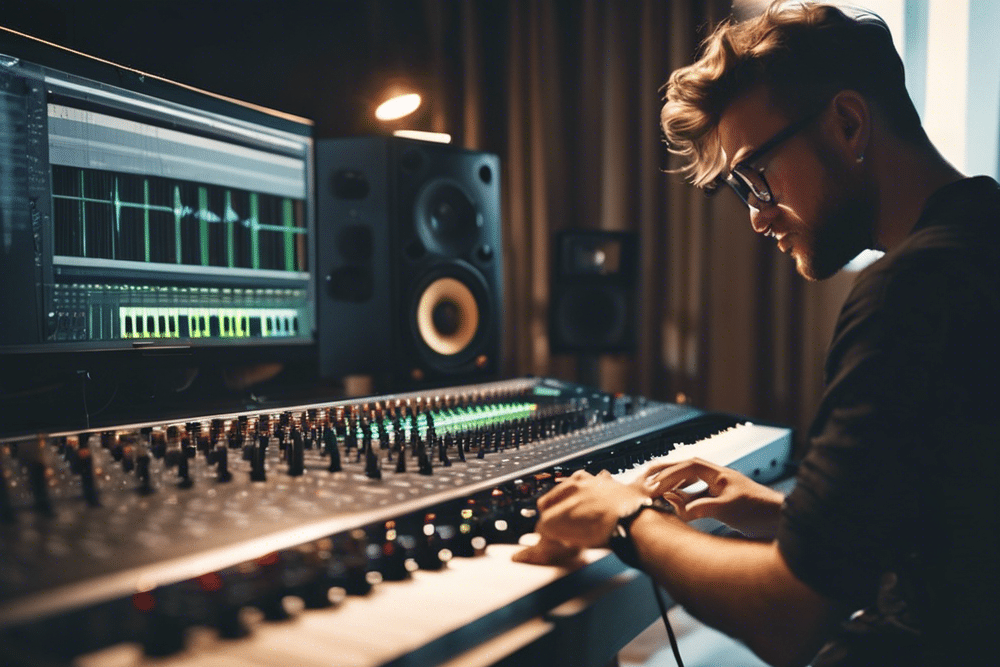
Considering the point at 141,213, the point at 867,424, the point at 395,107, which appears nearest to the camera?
the point at 867,424

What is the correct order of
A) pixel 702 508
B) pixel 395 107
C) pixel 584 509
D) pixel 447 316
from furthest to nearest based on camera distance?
pixel 395 107, pixel 447 316, pixel 702 508, pixel 584 509

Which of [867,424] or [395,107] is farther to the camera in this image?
[395,107]

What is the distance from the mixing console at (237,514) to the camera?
42 centimetres

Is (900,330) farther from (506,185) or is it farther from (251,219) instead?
(506,185)

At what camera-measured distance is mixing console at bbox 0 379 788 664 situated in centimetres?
42

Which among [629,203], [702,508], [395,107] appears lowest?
[702,508]

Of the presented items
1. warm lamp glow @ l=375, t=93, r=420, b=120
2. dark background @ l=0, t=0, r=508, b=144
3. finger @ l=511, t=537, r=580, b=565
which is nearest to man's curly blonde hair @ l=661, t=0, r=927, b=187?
finger @ l=511, t=537, r=580, b=565

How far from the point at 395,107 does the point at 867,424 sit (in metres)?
1.66

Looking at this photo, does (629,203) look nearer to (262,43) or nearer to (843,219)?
(262,43)

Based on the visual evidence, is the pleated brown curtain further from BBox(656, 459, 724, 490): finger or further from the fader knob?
the fader knob

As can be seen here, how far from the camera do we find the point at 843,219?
0.82 metres

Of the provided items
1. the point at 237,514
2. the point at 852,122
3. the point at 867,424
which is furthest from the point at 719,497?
the point at 237,514

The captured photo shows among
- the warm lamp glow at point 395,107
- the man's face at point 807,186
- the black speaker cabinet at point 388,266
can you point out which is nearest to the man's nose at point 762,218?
the man's face at point 807,186

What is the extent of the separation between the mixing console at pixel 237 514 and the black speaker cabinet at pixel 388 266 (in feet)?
1.61
